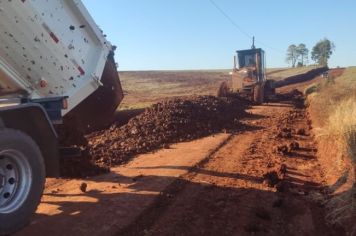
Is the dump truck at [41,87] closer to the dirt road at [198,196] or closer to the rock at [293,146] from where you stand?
the dirt road at [198,196]

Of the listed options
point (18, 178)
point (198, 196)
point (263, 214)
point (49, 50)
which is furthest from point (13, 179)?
point (263, 214)

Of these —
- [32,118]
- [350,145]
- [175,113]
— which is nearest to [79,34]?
[32,118]

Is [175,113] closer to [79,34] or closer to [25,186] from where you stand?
[79,34]

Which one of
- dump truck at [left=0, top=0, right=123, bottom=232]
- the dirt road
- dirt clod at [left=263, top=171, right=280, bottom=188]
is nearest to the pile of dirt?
the dirt road

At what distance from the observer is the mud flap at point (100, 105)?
8.38m

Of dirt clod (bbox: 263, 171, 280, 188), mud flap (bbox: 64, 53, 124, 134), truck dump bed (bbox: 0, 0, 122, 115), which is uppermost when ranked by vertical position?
truck dump bed (bbox: 0, 0, 122, 115)

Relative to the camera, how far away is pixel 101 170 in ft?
32.0

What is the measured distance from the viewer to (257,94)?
26766 millimetres

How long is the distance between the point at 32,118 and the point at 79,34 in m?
2.46

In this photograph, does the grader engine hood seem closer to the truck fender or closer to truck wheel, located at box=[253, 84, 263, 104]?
truck wheel, located at box=[253, 84, 263, 104]

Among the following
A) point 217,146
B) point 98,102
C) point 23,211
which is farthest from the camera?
point 217,146

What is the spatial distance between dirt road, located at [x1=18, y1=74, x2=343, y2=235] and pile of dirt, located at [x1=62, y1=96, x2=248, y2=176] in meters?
0.50

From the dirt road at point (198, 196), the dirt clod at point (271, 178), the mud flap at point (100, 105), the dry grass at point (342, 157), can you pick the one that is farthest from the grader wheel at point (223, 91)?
the dirt clod at point (271, 178)

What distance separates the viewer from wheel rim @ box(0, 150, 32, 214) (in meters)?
5.51
